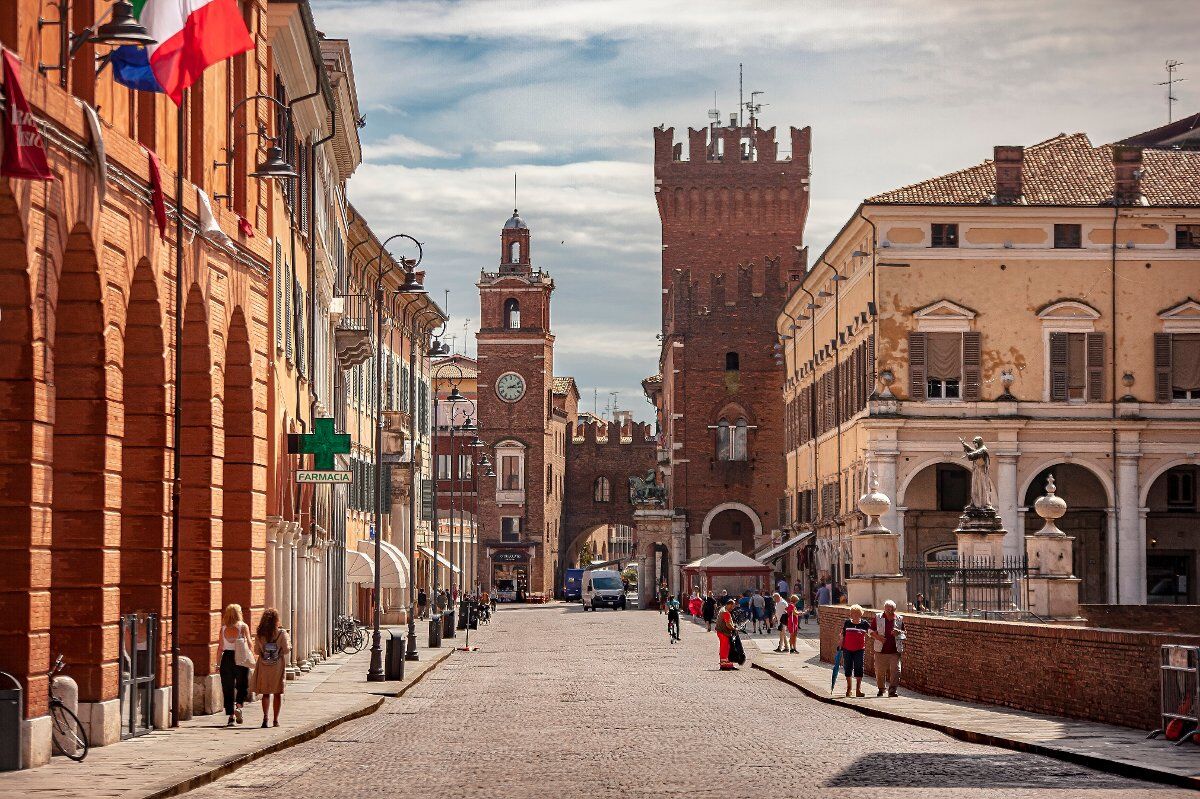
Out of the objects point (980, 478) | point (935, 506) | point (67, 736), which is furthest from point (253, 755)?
point (935, 506)

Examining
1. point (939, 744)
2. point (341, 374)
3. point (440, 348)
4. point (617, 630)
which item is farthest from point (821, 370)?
point (939, 744)

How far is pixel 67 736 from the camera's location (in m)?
19.6

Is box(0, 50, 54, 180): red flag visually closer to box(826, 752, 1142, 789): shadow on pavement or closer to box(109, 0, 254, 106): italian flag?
box(109, 0, 254, 106): italian flag

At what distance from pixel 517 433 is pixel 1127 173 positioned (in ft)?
196

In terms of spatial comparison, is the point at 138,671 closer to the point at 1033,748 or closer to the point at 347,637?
the point at 1033,748

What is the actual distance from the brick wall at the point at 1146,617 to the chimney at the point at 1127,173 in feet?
94.3

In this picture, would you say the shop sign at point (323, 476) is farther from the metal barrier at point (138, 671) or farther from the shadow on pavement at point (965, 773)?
the shadow on pavement at point (965, 773)

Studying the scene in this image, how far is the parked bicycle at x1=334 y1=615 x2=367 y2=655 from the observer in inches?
1912

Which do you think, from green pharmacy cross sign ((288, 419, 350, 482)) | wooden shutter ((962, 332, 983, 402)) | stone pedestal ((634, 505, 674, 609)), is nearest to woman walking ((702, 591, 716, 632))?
wooden shutter ((962, 332, 983, 402))

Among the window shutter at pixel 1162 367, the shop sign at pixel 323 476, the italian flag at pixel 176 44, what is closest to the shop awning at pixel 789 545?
the window shutter at pixel 1162 367

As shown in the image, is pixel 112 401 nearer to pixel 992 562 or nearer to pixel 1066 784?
pixel 1066 784

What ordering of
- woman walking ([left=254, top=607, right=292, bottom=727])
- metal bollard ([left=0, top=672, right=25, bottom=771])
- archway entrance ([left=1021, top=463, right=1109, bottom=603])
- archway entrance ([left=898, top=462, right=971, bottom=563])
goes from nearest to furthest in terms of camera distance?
1. metal bollard ([left=0, top=672, right=25, bottom=771])
2. woman walking ([left=254, top=607, right=292, bottom=727])
3. archway entrance ([left=1021, top=463, right=1109, bottom=603])
4. archway entrance ([left=898, top=462, right=971, bottom=563])

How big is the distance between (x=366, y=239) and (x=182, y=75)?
36.3m

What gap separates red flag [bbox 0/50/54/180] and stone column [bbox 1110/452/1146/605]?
5007 cm
